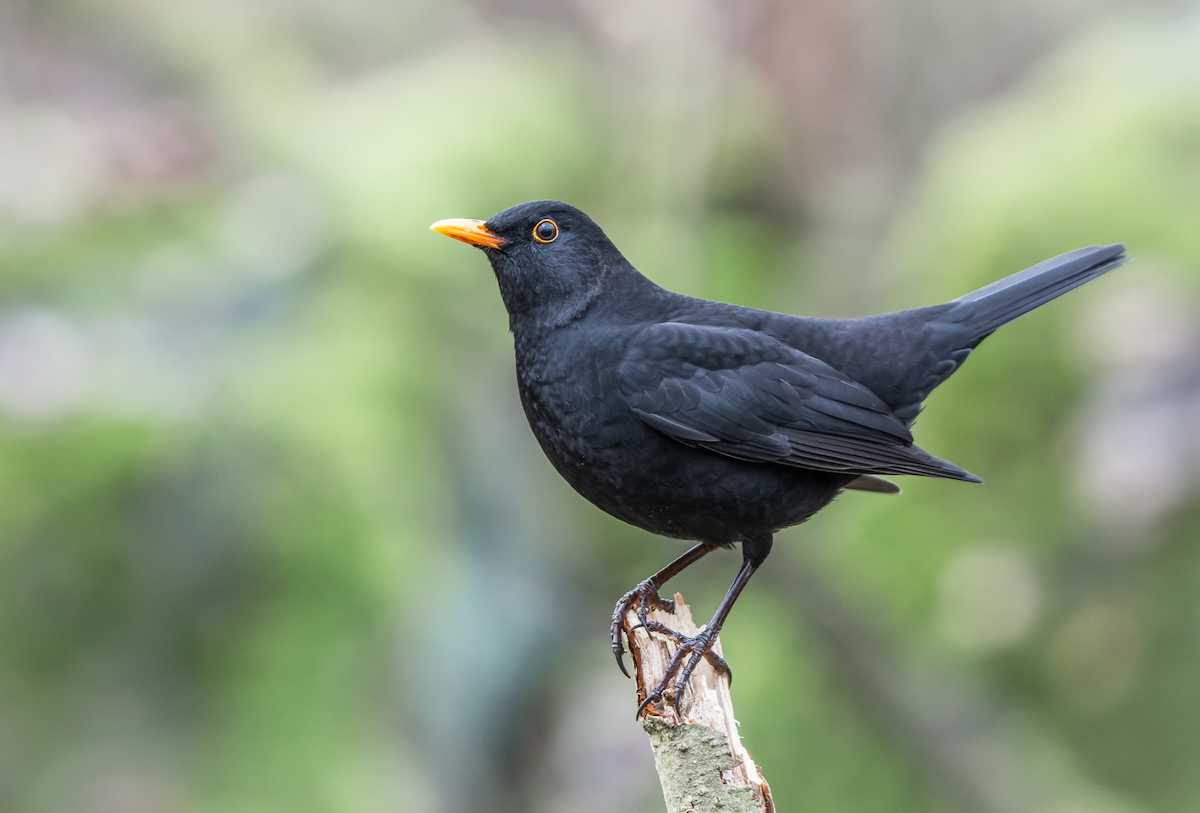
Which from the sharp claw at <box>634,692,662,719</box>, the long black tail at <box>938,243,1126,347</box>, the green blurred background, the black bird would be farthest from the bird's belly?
the green blurred background

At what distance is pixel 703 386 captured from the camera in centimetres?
348

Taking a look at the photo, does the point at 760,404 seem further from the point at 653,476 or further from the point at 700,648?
the point at 700,648

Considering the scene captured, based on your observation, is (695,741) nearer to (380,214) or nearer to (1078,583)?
(1078,583)

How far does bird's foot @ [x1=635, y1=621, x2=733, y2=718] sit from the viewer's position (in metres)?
3.15

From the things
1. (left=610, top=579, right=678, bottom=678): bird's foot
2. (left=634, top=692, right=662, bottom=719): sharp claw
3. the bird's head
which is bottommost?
(left=634, top=692, right=662, bottom=719): sharp claw

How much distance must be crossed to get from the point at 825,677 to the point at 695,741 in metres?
4.04

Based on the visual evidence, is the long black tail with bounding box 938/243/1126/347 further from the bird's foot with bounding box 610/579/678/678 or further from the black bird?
the bird's foot with bounding box 610/579/678/678

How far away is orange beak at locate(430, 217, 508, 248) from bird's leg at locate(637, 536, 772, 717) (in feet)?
3.64

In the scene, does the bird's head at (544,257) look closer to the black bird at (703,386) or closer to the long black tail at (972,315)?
the black bird at (703,386)

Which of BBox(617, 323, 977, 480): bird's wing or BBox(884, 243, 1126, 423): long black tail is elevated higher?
BBox(884, 243, 1126, 423): long black tail

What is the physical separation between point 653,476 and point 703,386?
333mm

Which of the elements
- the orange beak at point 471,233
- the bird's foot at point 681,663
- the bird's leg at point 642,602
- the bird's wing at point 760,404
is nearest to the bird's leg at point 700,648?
the bird's foot at point 681,663

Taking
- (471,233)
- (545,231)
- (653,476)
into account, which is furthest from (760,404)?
(471,233)

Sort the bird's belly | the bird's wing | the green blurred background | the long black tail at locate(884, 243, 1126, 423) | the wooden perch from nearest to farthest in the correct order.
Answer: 1. the wooden perch
2. the bird's belly
3. the bird's wing
4. the long black tail at locate(884, 243, 1126, 423)
5. the green blurred background
